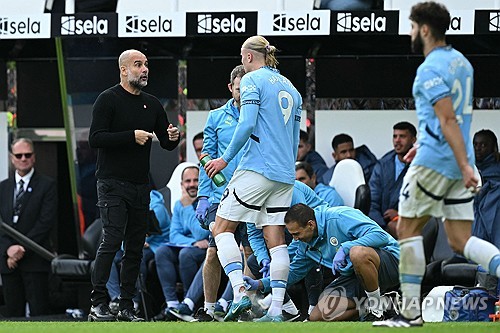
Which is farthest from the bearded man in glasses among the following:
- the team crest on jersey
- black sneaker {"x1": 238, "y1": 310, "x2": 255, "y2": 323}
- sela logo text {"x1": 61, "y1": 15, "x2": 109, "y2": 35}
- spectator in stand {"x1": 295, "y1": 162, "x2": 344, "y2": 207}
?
black sneaker {"x1": 238, "y1": 310, "x2": 255, "y2": 323}

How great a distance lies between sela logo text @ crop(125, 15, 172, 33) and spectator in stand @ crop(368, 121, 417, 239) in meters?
2.47

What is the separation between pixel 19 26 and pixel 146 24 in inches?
52.8

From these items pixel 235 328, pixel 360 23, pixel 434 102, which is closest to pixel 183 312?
pixel 360 23

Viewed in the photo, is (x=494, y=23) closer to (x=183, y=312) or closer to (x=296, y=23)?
(x=296, y=23)

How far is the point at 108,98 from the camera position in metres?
9.88

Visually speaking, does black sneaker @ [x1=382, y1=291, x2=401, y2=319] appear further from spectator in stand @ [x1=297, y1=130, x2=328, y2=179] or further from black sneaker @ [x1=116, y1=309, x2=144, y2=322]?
spectator in stand @ [x1=297, y1=130, x2=328, y2=179]

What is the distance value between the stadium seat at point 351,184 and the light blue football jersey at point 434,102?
4.72 meters

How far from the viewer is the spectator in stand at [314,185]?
1186 cm

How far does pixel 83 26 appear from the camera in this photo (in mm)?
12398

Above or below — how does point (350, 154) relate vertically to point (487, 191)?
above

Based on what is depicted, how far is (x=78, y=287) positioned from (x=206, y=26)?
3.83 metres

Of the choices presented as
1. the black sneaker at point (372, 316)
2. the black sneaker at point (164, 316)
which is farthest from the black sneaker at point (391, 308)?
the black sneaker at point (164, 316)

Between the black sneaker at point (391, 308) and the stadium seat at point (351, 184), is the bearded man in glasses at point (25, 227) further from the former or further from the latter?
the black sneaker at point (391, 308)

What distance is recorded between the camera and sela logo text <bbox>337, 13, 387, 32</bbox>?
38.6ft
